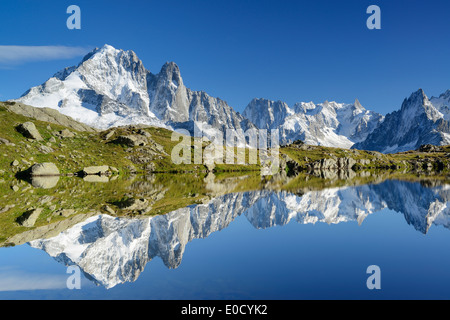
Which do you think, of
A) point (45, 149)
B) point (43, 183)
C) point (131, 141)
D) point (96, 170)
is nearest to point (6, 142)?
point (45, 149)

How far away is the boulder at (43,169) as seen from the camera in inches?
3460

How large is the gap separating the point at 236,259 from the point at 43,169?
88.3m

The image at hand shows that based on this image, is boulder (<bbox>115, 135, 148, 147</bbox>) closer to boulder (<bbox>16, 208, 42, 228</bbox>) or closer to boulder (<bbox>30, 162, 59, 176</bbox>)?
boulder (<bbox>30, 162, 59, 176</bbox>)

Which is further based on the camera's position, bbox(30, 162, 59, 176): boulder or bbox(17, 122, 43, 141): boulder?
bbox(17, 122, 43, 141): boulder

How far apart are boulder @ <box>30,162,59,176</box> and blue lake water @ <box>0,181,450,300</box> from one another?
68.9 m

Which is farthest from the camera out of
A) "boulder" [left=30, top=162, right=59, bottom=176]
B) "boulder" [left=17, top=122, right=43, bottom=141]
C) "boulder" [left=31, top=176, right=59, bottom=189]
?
"boulder" [left=17, top=122, right=43, bottom=141]

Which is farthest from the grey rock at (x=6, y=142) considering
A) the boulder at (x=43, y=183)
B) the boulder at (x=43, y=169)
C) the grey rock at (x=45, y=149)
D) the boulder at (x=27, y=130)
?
the boulder at (x=43, y=183)

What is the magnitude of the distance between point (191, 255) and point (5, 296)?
10.2 meters

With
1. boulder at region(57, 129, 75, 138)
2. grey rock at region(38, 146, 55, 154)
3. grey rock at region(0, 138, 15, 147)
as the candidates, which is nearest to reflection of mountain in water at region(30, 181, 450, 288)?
grey rock at region(0, 138, 15, 147)

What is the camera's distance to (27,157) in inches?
3745

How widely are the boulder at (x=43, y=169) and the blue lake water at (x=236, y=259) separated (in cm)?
6888

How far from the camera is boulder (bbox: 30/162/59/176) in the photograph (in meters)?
87.9

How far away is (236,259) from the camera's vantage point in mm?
19797
